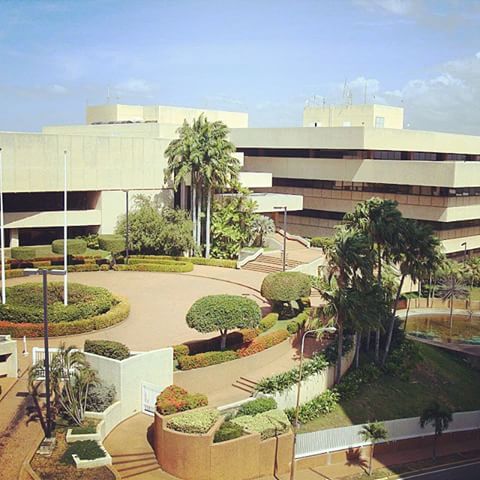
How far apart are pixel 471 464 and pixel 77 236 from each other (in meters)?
37.1

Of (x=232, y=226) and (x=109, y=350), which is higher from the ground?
(x=232, y=226)

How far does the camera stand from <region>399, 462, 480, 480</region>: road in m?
27.2

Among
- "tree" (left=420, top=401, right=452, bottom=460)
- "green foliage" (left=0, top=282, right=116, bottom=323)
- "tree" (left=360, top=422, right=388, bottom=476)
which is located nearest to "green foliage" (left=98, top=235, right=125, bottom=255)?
"green foliage" (left=0, top=282, right=116, bottom=323)

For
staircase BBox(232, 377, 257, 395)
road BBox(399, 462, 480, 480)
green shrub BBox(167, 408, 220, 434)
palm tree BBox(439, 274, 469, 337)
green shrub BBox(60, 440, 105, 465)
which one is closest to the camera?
green shrub BBox(60, 440, 105, 465)

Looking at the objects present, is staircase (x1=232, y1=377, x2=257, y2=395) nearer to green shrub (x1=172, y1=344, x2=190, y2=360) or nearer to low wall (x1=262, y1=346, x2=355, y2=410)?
low wall (x1=262, y1=346, x2=355, y2=410)

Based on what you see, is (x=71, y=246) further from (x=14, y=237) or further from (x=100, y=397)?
(x=100, y=397)

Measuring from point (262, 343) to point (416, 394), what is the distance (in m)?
8.74

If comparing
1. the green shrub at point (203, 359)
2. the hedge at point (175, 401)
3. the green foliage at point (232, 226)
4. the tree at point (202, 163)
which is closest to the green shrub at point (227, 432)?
the hedge at point (175, 401)

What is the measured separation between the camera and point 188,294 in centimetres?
4275

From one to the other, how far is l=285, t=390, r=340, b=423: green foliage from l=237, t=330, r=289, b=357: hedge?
148 inches

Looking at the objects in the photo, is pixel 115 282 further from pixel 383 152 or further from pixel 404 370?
pixel 383 152

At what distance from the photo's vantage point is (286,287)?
37.0m

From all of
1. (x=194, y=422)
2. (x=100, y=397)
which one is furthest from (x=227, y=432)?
(x=100, y=397)

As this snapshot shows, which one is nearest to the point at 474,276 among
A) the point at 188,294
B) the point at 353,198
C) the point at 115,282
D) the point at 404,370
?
the point at 353,198
